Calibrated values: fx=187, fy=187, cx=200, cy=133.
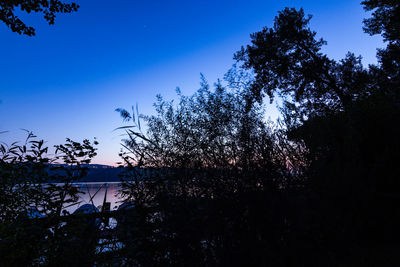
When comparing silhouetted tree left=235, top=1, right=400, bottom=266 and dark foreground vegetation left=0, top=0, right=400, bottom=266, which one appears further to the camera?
silhouetted tree left=235, top=1, right=400, bottom=266

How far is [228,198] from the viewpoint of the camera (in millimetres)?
2500

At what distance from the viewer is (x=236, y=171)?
2.69 metres

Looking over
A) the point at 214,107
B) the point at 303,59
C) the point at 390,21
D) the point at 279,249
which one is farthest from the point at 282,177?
the point at 390,21

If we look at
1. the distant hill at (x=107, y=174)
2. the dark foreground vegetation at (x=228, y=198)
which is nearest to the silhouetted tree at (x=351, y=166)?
the dark foreground vegetation at (x=228, y=198)

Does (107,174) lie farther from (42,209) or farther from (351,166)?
(351,166)

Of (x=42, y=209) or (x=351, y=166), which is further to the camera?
(x=351, y=166)

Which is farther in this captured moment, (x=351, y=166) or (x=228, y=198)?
(x=351, y=166)

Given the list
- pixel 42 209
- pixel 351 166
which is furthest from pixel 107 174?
pixel 351 166

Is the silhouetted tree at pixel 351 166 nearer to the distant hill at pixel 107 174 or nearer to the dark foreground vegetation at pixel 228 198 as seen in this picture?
the dark foreground vegetation at pixel 228 198

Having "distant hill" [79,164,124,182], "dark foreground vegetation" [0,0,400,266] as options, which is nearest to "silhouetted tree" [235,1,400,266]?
"dark foreground vegetation" [0,0,400,266]

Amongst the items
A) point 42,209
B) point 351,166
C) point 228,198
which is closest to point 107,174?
point 42,209

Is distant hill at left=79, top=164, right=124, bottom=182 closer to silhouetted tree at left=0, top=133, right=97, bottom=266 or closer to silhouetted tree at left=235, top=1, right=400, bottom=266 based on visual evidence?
silhouetted tree at left=0, top=133, right=97, bottom=266

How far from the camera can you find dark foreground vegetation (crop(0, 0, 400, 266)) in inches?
86.7

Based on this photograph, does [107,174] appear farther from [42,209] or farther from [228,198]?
[228,198]
